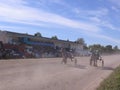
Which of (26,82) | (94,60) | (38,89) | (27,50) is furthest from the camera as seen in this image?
(27,50)

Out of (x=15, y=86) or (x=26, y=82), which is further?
(x=26, y=82)

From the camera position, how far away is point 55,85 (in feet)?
→ 48.7

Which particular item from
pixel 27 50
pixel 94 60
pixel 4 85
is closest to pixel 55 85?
pixel 4 85

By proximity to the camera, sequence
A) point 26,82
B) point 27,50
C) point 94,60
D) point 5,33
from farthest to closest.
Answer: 1. point 5,33
2. point 27,50
3. point 94,60
4. point 26,82

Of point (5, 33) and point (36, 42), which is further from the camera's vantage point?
point (36, 42)

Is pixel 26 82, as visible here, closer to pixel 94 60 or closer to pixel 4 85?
pixel 4 85

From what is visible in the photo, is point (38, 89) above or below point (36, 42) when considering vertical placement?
below

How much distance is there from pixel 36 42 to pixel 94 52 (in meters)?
33.2

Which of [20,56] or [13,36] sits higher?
[13,36]

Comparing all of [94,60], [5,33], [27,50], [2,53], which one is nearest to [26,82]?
[94,60]

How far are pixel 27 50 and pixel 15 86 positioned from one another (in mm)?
37353

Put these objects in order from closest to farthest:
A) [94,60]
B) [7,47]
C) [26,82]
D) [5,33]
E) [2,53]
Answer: [26,82] → [94,60] → [2,53] → [7,47] → [5,33]

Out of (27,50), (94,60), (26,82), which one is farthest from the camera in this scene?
(27,50)

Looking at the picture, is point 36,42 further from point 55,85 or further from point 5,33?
point 55,85
